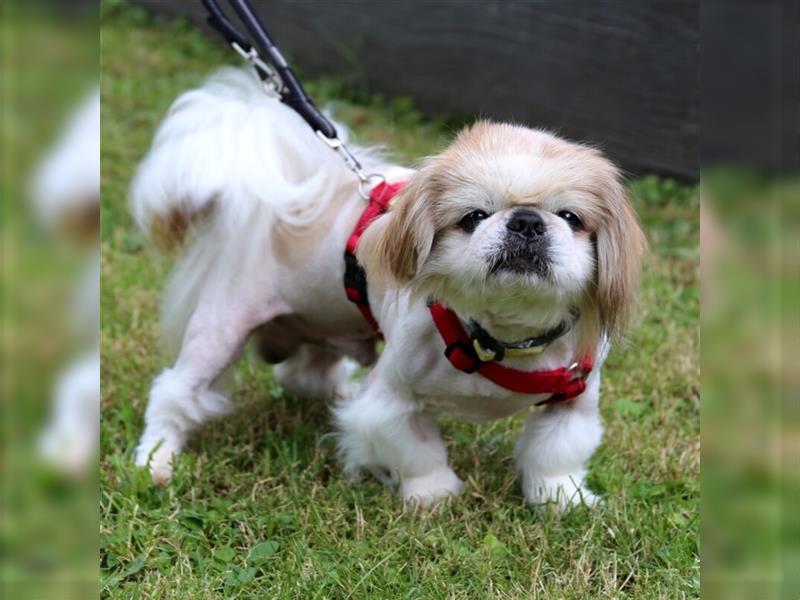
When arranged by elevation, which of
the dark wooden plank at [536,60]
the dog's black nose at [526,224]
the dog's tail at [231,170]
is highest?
the dog's black nose at [526,224]

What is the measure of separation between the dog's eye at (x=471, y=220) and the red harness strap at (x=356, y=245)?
1.25ft

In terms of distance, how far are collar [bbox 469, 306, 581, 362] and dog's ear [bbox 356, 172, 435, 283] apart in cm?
20

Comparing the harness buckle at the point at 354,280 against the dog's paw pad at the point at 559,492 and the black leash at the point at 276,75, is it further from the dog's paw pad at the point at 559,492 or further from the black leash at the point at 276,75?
the dog's paw pad at the point at 559,492

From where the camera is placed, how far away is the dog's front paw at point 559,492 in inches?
93.9

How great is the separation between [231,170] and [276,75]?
28 cm

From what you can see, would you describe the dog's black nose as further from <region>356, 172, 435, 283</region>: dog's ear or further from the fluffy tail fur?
the fluffy tail fur

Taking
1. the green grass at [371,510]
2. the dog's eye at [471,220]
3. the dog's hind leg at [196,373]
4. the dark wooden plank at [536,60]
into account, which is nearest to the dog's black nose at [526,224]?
the dog's eye at [471,220]

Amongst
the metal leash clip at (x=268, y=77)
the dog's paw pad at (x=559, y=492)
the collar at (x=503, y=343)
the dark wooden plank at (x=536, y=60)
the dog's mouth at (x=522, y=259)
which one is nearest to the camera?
the dog's mouth at (x=522, y=259)

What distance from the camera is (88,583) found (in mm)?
689

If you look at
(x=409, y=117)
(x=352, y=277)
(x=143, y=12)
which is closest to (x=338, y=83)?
(x=409, y=117)

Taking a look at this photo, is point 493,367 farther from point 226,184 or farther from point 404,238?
point 226,184

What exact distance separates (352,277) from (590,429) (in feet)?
2.25

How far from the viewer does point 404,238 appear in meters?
2.05

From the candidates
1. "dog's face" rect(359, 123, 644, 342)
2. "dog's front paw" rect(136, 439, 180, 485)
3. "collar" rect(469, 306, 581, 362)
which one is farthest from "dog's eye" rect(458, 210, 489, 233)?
"dog's front paw" rect(136, 439, 180, 485)
